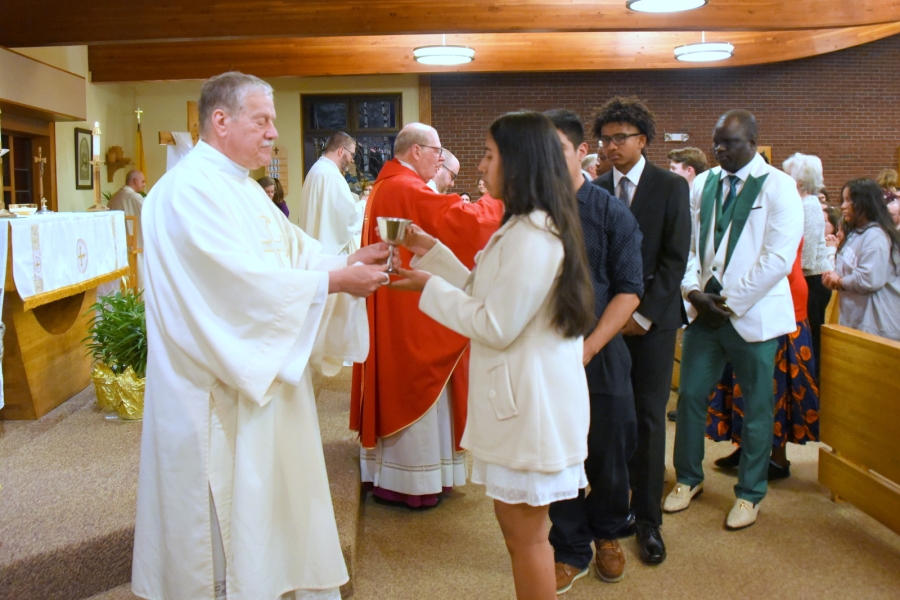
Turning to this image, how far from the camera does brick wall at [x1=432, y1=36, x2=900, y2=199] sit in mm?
12055

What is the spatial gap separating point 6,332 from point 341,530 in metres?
2.06

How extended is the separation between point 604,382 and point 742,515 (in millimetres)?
1064

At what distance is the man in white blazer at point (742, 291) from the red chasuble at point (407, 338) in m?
0.88

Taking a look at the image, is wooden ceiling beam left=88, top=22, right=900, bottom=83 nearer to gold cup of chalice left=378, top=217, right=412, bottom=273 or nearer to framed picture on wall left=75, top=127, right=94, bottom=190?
framed picture on wall left=75, top=127, right=94, bottom=190

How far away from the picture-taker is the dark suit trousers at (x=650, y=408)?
9.68ft

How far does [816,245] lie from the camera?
15.6 feet

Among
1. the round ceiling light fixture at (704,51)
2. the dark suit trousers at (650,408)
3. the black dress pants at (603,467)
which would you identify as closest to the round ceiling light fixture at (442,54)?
the round ceiling light fixture at (704,51)

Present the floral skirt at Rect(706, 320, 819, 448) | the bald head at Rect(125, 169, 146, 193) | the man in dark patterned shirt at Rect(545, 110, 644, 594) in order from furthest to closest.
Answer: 1. the bald head at Rect(125, 169, 146, 193)
2. the floral skirt at Rect(706, 320, 819, 448)
3. the man in dark patterned shirt at Rect(545, 110, 644, 594)

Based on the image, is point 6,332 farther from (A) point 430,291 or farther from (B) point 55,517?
(A) point 430,291

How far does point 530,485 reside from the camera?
1.97 meters

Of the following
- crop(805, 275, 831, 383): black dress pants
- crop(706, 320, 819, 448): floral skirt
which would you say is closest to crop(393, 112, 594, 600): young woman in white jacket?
crop(706, 320, 819, 448): floral skirt

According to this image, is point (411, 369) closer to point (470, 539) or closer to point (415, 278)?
point (470, 539)

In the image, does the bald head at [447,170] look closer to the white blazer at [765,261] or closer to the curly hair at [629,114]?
the curly hair at [629,114]

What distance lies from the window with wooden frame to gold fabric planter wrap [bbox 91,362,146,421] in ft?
27.2
